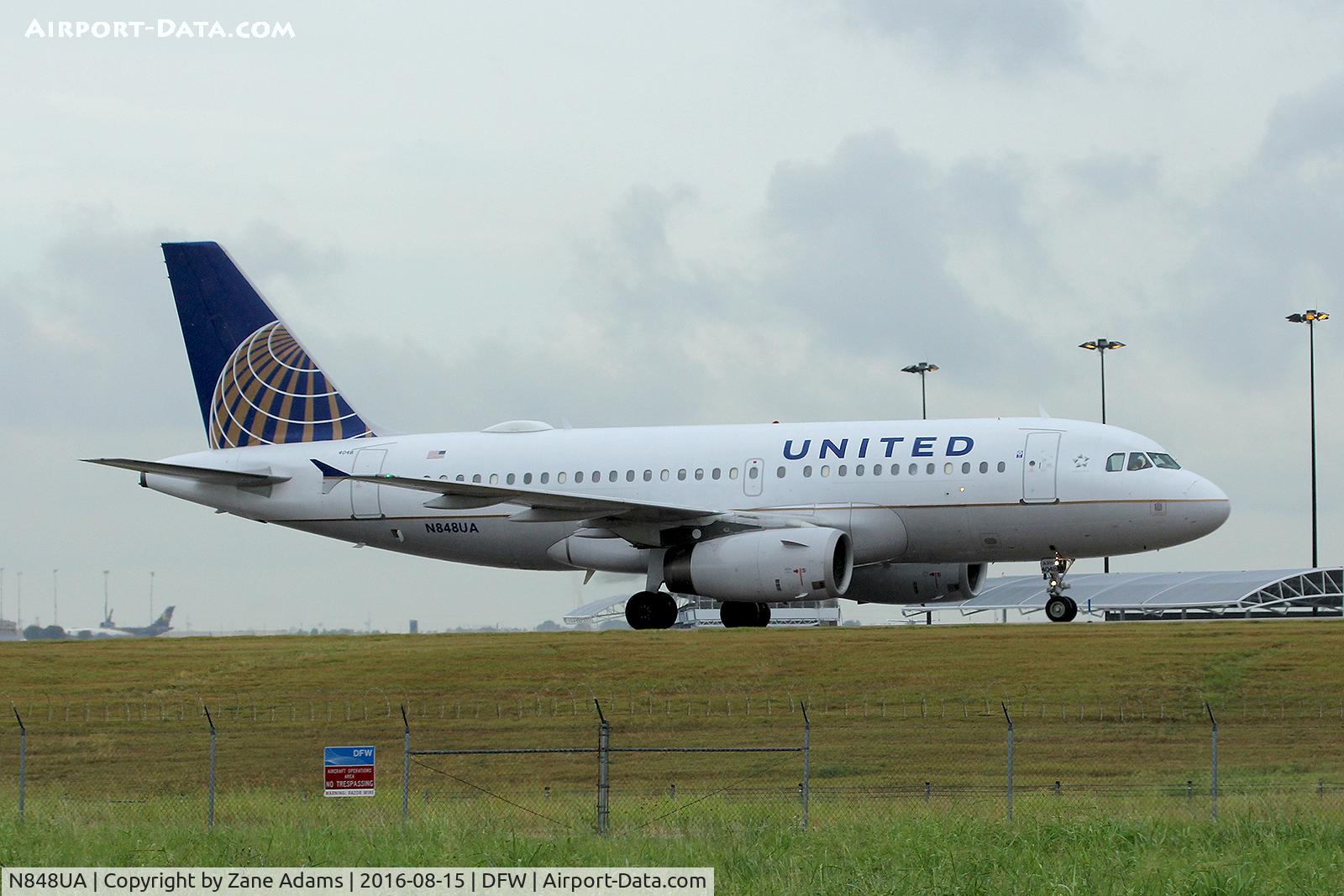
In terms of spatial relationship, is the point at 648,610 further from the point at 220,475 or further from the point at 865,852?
the point at 865,852

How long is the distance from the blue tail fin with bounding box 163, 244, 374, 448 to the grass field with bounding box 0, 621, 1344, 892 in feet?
23.3

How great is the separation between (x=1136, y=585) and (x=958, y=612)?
24.4ft

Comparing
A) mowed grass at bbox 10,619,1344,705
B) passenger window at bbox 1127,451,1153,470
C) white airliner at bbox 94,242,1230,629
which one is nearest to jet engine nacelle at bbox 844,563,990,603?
white airliner at bbox 94,242,1230,629

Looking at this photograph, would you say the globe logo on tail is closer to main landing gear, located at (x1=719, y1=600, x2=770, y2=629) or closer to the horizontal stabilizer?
the horizontal stabilizer

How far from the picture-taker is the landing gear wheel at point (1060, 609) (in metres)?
36.3

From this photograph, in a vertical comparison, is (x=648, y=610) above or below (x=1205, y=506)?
below

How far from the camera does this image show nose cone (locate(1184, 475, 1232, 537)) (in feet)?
114

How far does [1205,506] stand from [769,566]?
335 inches

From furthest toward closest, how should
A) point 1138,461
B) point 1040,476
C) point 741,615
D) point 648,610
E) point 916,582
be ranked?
point 916,582, point 741,615, point 648,610, point 1138,461, point 1040,476

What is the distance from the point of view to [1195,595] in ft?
192

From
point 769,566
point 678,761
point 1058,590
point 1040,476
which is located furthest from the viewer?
point 1058,590

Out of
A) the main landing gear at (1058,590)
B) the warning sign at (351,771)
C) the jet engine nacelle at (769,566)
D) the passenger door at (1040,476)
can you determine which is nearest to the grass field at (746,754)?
the warning sign at (351,771)

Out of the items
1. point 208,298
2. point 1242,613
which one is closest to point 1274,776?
point 208,298

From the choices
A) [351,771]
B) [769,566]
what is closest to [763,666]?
[769,566]
